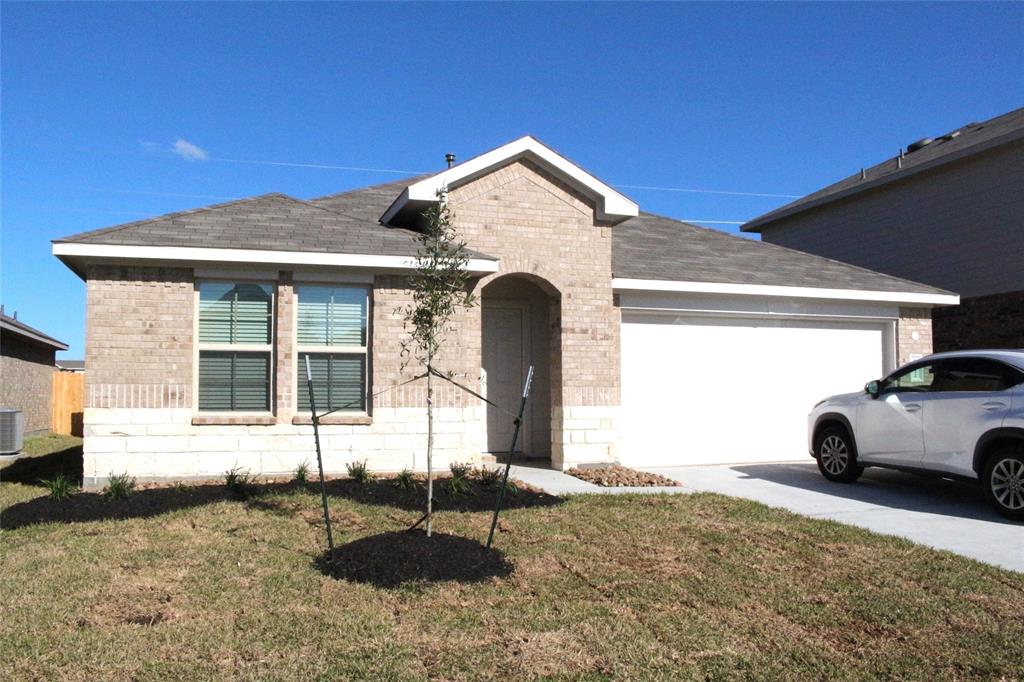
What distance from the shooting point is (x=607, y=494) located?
30.7 feet

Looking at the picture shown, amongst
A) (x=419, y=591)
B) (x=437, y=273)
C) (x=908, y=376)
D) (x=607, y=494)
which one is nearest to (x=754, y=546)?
(x=607, y=494)

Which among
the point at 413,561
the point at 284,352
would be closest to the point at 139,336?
the point at 284,352

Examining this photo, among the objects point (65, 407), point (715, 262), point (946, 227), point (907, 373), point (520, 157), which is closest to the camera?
point (907, 373)

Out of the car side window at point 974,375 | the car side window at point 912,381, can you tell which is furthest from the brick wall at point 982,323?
the car side window at point 974,375

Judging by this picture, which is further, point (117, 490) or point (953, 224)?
point (953, 224)

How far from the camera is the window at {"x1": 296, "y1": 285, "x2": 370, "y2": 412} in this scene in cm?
1045

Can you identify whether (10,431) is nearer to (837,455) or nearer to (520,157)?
(520,157)

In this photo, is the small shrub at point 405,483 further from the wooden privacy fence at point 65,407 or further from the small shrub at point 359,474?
the wooden privacy fence at point 65,407

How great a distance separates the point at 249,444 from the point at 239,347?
1234 mm

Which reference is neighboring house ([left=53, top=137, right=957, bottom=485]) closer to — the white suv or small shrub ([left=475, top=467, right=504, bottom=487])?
small shrub ([left=475, top=467, right=504, bottom=487])

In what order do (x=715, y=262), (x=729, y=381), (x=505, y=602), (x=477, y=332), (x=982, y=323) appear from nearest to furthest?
(x=505, y=602)
(x=477, y=332)
(x=729, y=381)
(x=715, y=262)
(x=982, y=323)

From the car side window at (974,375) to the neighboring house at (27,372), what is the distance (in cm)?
1816

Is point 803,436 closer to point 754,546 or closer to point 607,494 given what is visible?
point 607,494

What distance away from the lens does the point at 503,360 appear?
12.7m
